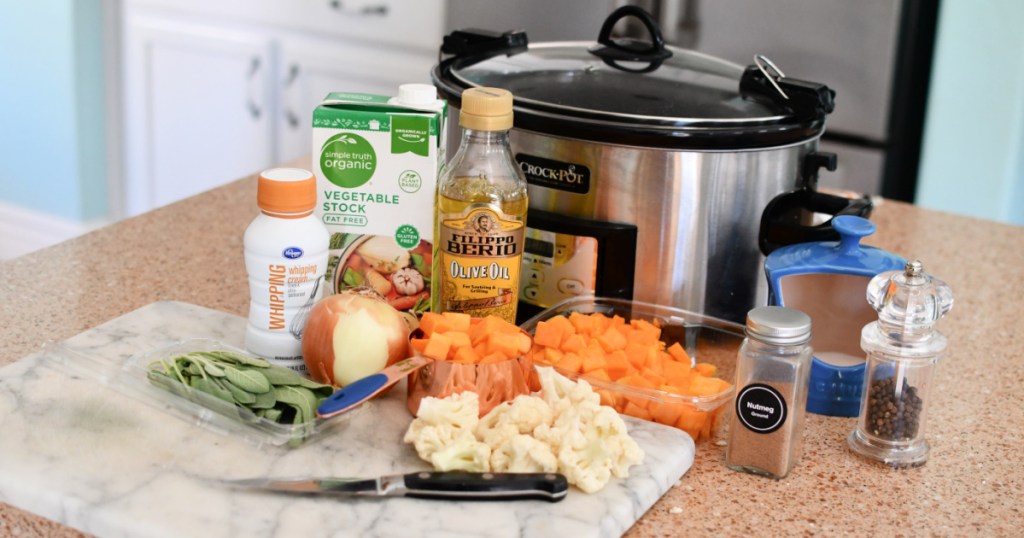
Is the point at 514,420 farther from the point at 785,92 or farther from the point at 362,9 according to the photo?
the point at 362,9

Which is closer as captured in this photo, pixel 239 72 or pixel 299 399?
pixel 299 399

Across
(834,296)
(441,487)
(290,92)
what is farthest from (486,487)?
(290,92)

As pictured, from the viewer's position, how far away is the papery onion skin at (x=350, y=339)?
977 millimetres

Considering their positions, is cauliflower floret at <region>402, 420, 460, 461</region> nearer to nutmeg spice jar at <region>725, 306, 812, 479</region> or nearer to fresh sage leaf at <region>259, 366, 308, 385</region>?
fresh sage leaf at <region>259, 366, 308, 385</region>

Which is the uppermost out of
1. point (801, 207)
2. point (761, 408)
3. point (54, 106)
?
point (801, 207)

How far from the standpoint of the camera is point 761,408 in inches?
35.9

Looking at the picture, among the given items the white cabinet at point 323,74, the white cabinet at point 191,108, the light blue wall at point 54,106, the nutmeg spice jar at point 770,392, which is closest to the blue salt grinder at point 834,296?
the nutmeg spice jar at point 770,392

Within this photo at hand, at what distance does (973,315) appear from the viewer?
135cm

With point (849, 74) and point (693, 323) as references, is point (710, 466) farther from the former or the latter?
point (849, 74)

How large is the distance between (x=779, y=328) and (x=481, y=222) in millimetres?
287

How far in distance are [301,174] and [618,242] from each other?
335 mm

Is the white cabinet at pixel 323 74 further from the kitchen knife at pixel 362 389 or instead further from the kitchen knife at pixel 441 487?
the kitchen knife at pixel 441 487

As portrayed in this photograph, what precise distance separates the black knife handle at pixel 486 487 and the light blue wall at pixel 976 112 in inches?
70.3

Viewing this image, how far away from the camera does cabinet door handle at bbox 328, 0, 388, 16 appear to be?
2701 millimetres
